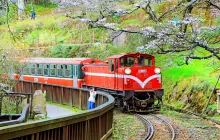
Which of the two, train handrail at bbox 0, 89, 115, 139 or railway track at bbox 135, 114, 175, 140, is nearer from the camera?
train handrail at bbox 0, 89, 115, 139

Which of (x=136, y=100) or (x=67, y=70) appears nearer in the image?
(x=136, y=100)

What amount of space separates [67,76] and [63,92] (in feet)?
14.6

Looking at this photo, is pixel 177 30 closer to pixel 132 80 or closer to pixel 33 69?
pixel 132 80

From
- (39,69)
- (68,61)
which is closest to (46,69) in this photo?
(39,69)

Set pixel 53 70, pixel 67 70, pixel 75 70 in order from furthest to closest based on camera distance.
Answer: pixel 53 70, pixel 67 70, pixel 75 70

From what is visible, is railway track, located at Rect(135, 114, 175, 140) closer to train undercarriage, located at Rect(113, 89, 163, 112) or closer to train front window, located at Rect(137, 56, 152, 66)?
train undercarriage, located at Rect(113, 89, 163, 112)

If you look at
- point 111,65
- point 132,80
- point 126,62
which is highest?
point 126,62

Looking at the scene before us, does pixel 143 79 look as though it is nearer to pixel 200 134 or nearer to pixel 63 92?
pixel 63 92

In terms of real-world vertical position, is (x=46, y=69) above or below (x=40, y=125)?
above

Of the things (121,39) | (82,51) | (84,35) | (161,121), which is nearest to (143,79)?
(161,121)

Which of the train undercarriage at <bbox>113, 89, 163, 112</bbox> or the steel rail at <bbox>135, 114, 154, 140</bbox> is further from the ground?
the train undercarriage at <bbox>113, 89, 163, 112</bbox>

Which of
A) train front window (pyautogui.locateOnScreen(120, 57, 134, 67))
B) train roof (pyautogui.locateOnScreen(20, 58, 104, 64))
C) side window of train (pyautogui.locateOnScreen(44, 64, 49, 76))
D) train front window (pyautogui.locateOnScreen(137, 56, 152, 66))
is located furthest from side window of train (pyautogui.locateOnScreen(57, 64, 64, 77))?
train front window (pyautogui.locateOnScreen(137, 56, 152, 66))

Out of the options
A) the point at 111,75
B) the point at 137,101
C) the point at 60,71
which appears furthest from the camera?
the point at 60,71

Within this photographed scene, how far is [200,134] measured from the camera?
11867 millimetres
